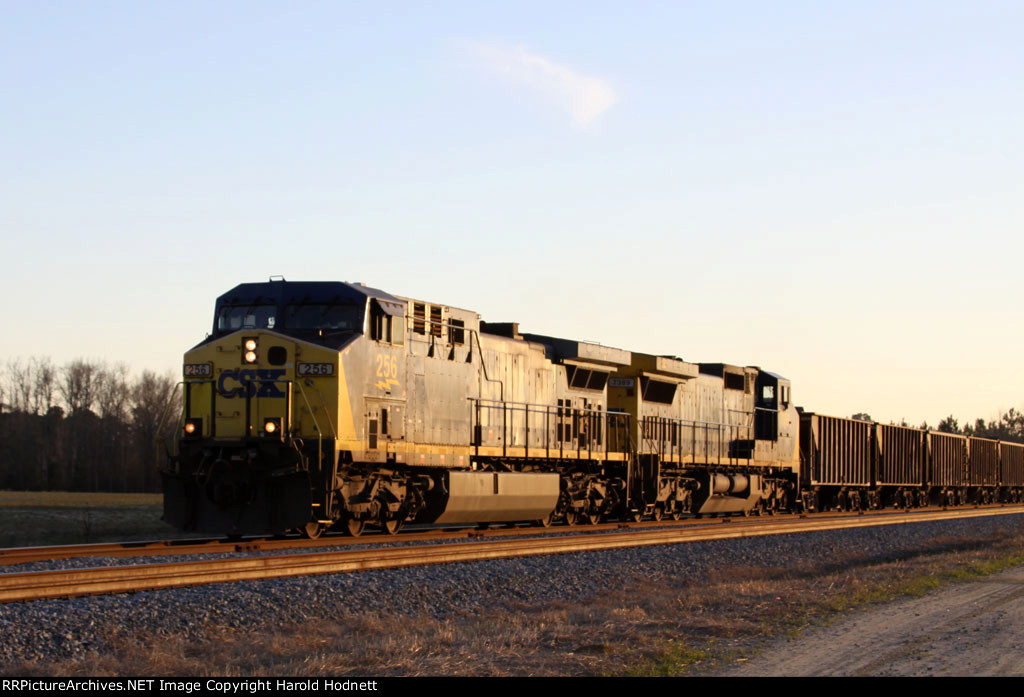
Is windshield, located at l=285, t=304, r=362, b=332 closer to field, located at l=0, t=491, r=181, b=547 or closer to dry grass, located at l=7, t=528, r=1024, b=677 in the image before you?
dry grass, located at l=7, t=528, r=1024, b=677

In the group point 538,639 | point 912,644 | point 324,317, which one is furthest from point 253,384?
point 912,644

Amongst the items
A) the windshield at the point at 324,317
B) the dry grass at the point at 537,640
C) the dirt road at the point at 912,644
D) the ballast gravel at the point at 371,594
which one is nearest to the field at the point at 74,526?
the windshield at the point at 324,317

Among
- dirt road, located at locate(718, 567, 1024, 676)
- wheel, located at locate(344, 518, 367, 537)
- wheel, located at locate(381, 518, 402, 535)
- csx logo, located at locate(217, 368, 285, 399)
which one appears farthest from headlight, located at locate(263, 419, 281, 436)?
dirt road, located at locate(718, 567, 1024, 676)

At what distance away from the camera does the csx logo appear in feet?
55.3

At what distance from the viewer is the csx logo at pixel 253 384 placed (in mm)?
16859

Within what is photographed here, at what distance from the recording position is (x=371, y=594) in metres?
11.8

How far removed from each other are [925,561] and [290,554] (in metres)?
9.27

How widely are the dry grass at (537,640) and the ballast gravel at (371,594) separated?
396 mm

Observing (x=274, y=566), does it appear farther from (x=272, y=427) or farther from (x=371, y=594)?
(x=272, y=427)

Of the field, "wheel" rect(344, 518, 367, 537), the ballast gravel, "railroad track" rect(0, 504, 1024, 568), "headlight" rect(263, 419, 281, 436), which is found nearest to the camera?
the ballast gravel

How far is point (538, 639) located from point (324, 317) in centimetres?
947

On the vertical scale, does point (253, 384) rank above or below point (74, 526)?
above

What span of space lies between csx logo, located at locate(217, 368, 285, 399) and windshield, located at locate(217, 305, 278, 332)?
2.73 ft
